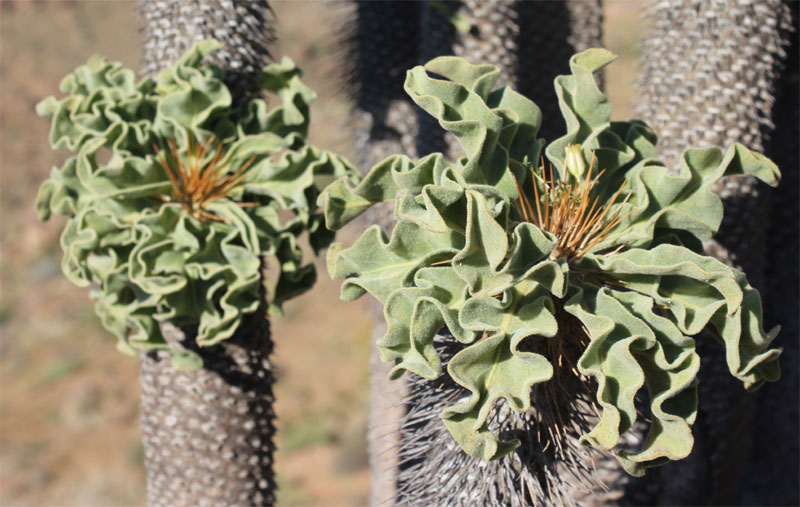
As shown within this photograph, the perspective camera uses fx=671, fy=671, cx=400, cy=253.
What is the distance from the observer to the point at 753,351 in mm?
1559

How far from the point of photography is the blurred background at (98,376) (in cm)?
837

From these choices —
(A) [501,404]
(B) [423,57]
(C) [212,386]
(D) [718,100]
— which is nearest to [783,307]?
(D) [718,100]

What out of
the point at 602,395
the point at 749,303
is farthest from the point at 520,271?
the point at 749,303

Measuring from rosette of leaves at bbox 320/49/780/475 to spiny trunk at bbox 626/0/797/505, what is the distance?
855 millimetres

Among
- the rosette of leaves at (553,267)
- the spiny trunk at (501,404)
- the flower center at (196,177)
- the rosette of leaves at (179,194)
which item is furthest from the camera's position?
the flower center at (196,177)

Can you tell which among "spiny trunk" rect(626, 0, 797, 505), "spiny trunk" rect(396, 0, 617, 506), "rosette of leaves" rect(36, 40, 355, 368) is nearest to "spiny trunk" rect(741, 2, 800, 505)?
"spiny trunk" rect(626, 0, 797, 505)

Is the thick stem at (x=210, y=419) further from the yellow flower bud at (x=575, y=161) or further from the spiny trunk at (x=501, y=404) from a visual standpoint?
the yellow flower bud at (x=575, y=161)

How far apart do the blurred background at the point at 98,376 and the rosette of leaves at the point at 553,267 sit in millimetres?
2521

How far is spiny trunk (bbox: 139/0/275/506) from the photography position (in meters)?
2.44

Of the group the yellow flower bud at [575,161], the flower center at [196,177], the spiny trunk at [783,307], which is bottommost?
the spiny trunk at [783,307]

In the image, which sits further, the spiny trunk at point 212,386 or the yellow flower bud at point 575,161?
the spiny trunk at point 212,386

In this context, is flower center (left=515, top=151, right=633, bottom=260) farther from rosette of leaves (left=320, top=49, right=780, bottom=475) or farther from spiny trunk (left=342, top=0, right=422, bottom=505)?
spiny trunk (left=342, top=0, right=422, bottom=505)

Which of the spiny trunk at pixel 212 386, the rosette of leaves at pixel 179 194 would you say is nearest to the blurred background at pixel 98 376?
the spiny trunk at pixel 212 386

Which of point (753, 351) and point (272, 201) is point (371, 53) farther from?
point (753, 351)
